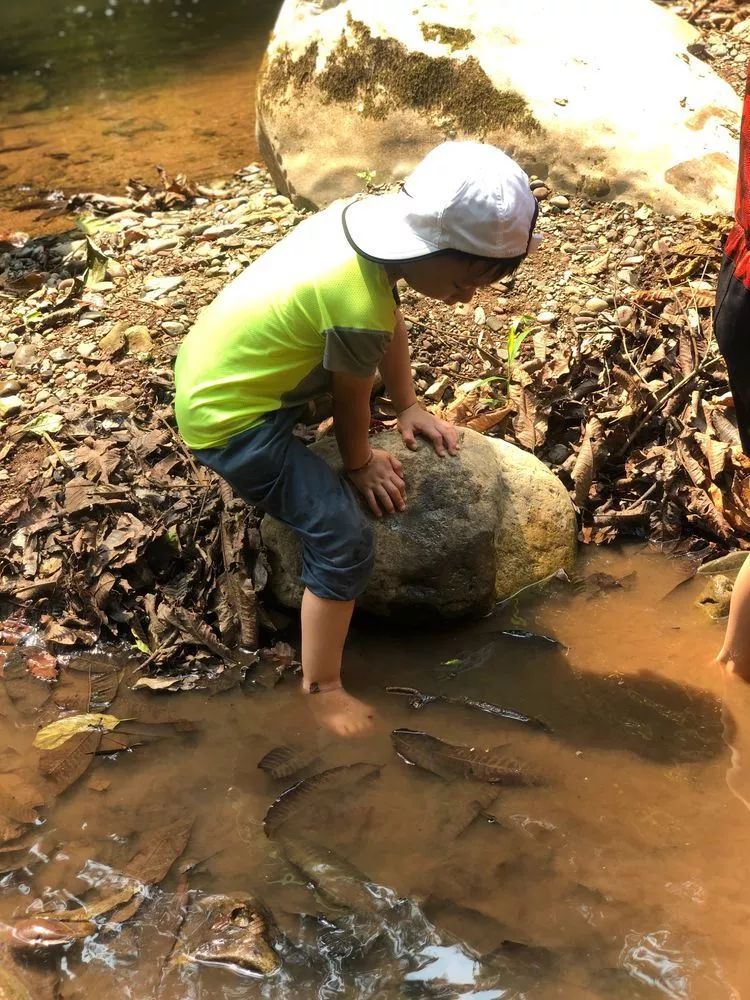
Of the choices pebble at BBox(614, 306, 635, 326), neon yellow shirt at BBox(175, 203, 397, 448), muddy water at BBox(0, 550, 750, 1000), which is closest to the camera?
muddy water at BBox(0, 550, 750, 1000)

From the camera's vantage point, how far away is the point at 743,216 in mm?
2465

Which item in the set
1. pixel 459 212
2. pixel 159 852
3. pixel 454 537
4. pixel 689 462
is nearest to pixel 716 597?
pixel 689 462

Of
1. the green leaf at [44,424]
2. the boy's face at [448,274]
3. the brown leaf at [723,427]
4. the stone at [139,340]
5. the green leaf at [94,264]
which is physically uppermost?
the boy's face at [448,274]

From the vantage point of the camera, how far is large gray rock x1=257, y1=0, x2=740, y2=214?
187 inches

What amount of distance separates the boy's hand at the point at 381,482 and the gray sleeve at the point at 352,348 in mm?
541

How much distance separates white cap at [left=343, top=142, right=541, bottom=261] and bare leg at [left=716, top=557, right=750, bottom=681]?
122 cm

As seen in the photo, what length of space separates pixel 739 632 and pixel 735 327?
3.28 feet

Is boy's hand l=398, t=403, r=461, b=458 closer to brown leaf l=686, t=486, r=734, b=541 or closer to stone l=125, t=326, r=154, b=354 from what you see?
brown leaf l=686, t=486, r=734, b=541

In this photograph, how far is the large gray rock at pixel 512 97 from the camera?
4.75m

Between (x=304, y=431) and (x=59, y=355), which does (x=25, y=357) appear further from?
(x=304, y=431)

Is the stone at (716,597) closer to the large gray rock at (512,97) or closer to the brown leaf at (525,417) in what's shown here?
the brown leaf at (525,417)

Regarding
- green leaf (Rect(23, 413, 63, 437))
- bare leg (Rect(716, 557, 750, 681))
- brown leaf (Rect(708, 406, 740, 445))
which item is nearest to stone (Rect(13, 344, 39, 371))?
green leaf (Rect(23, 413, 63, 437))

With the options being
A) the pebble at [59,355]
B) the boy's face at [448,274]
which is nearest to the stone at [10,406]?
the pebble at [59,355]

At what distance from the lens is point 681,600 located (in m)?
3.48
